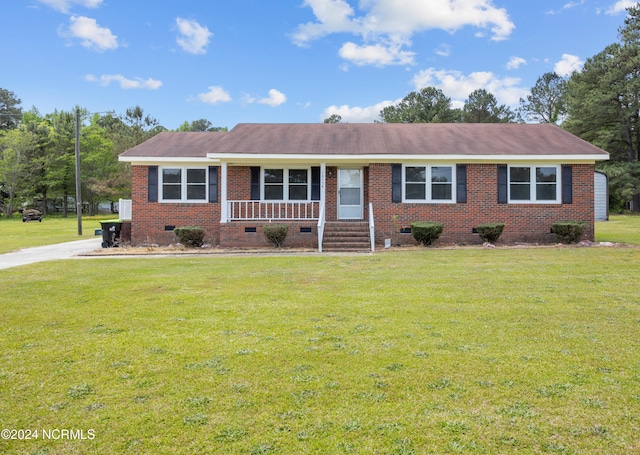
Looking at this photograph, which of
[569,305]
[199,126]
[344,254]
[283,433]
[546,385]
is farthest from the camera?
[199,126]

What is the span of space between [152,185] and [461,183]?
445 inches

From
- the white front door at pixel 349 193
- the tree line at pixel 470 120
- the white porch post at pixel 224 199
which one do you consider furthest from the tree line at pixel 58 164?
the white front door at pixel 349 193

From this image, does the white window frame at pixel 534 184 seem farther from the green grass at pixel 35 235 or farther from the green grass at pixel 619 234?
the green grass at pixel 35 235

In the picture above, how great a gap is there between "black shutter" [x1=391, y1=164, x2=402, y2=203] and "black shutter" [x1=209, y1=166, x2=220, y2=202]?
256 inches

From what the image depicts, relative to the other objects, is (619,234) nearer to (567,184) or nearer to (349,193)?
(567,184)

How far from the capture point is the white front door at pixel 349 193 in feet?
52.6

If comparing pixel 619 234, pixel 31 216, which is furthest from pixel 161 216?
pixel 31 216

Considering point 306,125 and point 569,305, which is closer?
point 569,305

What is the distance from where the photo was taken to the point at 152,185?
614 inches

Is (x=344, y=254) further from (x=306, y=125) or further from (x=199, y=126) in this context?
(x=199, y=126)

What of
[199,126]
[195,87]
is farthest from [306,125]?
[199,126]

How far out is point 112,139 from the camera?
43.8 metres

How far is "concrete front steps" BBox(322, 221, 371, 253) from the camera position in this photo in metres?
13.8

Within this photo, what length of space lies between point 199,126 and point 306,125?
53042mm
